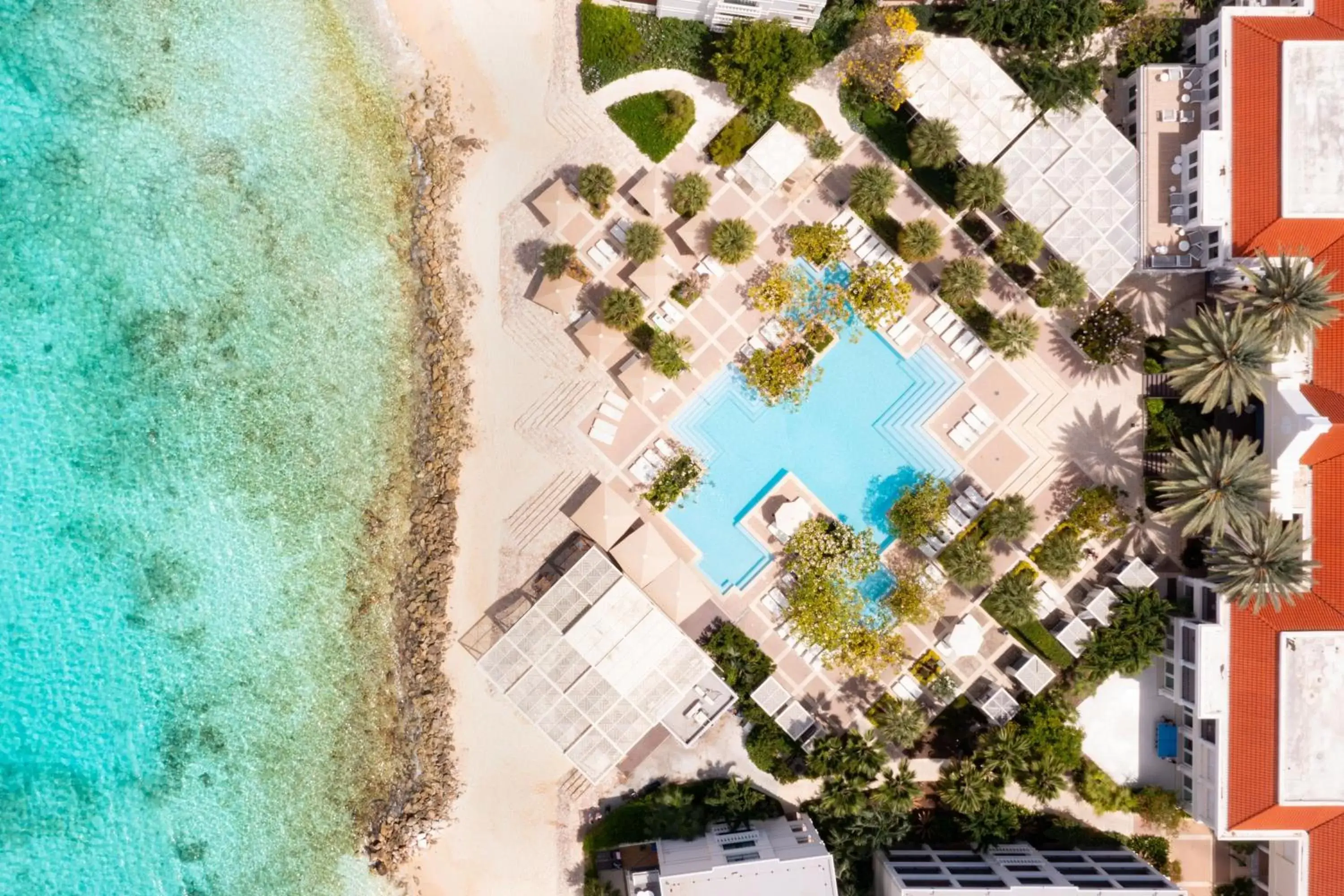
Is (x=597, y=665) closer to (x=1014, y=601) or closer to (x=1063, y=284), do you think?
(x=1014, y=601)

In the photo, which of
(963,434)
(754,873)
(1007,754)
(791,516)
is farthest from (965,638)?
(754,873)

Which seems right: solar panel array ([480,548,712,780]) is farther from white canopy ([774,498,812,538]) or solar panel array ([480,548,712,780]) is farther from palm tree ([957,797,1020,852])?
palm tree ([957,797,1020,852])

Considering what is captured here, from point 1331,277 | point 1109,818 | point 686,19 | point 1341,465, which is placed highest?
point 686,19

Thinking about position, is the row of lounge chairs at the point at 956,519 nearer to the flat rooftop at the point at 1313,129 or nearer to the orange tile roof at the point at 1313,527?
the orange tile roof at the point at 1313,527

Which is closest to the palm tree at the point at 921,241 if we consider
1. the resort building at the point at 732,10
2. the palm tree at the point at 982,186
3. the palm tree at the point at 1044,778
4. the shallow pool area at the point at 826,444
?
the palm tree at the point at 982,186

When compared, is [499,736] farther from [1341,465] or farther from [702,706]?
[1341,465]

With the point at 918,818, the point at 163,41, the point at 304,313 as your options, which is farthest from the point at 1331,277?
the point at 163,41
